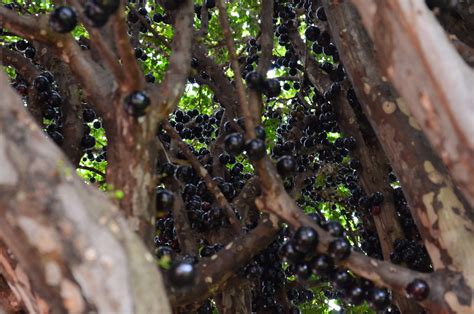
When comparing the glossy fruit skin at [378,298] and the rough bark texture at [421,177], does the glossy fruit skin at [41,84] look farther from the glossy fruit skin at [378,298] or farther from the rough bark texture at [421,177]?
the glossy fruit skin at [378,298]

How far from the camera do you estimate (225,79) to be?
4.77m

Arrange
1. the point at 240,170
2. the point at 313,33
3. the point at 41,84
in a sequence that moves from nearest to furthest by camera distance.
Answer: the point at 41,84
the point at 313,33
the point at 240,170

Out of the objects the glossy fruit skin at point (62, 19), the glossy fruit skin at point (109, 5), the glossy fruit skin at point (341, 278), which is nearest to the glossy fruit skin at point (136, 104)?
the glossy fruit skin at point (109, 5)

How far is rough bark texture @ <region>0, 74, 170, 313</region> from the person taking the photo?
5.52ft

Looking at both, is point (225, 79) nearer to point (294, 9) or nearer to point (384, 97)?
point (294, 9)

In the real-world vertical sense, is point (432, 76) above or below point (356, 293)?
above

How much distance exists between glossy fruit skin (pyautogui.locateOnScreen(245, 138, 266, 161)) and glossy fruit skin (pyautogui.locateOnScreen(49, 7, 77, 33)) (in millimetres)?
918

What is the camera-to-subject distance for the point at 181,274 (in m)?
2.29

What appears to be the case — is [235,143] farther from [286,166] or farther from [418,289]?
[418,289]

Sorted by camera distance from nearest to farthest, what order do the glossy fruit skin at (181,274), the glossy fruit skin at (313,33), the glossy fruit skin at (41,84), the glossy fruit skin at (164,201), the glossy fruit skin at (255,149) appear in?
the glossy fruit skin at (181,274), the glossy fruit skin at (164,201), the glossy fruit skin at (255,149), the glossy fruit skin at (41,84), the glossy fruit skin at (313,33)

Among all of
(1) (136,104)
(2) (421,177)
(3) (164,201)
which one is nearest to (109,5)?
(1) (136,104)

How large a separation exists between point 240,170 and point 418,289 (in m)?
2.78

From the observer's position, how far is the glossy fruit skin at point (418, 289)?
2.59 metres

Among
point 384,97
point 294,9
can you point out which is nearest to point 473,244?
point 384,97
